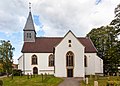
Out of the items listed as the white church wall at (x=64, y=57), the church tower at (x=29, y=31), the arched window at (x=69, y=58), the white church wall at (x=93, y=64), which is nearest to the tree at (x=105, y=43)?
the white church wall at (x=93, y=64)

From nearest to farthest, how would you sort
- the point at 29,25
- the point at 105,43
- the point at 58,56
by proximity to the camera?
the point at 58,56
the point at 29,25
the point at 105,43

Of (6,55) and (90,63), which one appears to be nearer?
(90,63)

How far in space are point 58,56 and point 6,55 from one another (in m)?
21.8

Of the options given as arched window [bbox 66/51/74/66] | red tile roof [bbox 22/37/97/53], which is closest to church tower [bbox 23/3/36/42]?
red tile roof [bbox 22/37/97/53]

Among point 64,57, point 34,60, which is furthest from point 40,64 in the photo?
point 64,57

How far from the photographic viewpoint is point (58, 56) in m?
59.1

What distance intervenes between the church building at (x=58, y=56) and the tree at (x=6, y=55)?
5.44 m

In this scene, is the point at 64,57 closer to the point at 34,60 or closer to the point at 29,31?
the point at 34,60

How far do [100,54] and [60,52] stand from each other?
76.5ft

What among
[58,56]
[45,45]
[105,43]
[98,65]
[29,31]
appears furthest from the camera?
[105,43]

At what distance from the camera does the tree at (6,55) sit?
74.0 metres

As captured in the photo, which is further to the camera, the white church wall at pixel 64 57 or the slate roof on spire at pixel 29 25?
the slate roof on spire at pixel 29 25

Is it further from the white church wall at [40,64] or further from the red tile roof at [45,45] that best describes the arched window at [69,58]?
the white church wall at [40,64]

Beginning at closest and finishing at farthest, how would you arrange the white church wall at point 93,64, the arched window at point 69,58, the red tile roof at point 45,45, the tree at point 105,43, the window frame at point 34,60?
the arched window at point 69,58, the white church wall at point 93,64, the window frame at point 34,60, the red tile roof at point 45,45, the tree at point 105,43
